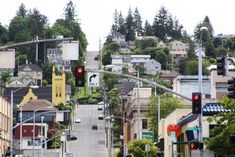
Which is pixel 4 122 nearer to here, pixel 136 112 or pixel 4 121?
pixel 4 121

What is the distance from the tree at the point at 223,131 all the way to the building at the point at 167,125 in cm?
1638

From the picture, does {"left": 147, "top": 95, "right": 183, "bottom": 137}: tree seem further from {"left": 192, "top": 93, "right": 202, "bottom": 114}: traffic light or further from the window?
{"left": 192, "top": 93, "right": 202, "bottom": 114}: traffic light

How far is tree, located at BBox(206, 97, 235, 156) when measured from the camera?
45.4 meters

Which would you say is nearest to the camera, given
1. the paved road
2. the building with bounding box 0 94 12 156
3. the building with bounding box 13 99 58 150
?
the building with bounding box 0 94 12 156

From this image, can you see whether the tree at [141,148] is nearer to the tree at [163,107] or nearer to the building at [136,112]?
the tree at [163,107]

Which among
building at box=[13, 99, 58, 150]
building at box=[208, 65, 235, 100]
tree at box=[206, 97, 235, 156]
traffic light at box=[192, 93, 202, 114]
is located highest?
building at box=[208, 65, 235, 100]

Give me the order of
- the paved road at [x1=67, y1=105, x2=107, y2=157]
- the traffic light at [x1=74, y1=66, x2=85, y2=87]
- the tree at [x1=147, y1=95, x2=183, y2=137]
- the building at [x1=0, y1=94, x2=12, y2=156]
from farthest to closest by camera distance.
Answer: the paved road at [x1=67, y1=105, x2=107, y2=157]
the building at [x1=0, y1=94, x2=12, y2=156]
the tree at [x1=147, y1=95, x2=183, y2=137]
the traffic light at [x1=74, y1=66, x2=85, y2=87]

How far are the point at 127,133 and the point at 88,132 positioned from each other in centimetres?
3616

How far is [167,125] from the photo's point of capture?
7181 centimetres

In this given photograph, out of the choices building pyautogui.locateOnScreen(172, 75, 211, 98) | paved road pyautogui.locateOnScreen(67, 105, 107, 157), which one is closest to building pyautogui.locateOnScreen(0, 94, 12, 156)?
paved road pyautogui.locateOnScreen(67, 105, 107, 157)

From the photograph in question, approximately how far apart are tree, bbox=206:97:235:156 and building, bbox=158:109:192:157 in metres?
16.4

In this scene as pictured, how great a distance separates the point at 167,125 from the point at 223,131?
25368 mm

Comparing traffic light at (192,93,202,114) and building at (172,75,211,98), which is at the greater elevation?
building at (172,75,211,98)

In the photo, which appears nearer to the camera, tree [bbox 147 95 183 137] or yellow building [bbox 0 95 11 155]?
tree [bbox 147 95 183 137]
